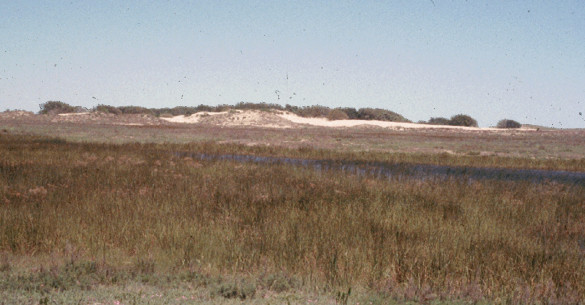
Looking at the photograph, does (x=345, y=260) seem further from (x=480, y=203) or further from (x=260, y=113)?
(x=260, y=113)

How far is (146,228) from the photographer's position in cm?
845

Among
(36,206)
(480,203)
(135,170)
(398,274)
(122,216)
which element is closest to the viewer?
(398,274)

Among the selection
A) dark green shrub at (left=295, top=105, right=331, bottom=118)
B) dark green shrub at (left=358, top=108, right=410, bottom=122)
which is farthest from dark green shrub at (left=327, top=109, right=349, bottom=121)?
dark green shrub at (left=358, top=108, right=410, bottom=122)

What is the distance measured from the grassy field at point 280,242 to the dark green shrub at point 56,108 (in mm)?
64560

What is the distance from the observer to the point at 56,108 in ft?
245

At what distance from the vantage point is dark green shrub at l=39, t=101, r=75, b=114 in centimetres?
7273

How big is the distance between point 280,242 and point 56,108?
3039 inches

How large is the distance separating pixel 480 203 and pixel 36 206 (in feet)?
34.7

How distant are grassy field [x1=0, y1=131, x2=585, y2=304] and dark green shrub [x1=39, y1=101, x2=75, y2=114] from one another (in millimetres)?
64560

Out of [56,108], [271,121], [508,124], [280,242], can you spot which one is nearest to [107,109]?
[56,108]

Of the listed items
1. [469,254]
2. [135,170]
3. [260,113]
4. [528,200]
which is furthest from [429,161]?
[260,113]

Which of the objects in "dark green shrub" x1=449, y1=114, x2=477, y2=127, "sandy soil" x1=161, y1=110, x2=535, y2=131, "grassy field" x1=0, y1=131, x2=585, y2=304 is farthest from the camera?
"dark green shrub" x1=449, y1=114, x2=477, y2=127

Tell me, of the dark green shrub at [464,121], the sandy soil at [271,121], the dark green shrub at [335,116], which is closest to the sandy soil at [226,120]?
the sandy soil at [271,121]

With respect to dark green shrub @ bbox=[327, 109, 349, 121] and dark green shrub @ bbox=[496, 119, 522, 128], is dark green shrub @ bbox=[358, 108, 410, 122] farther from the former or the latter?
dark green shrub @ bbox=[496, 119, 522, 128]
